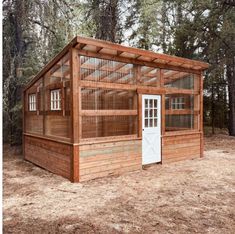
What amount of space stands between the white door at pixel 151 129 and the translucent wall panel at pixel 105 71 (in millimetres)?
739

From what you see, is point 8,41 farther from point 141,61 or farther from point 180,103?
point 180,103

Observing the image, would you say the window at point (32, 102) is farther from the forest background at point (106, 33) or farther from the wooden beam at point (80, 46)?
the wooden beam at point (80, 46)

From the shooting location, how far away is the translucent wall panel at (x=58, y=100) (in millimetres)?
5116

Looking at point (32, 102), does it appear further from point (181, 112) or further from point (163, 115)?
point (181, 112)

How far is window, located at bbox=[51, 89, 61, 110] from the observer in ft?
17.8

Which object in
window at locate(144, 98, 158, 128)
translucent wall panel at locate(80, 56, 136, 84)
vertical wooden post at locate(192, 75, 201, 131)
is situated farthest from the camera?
vertical wooden post at locate(192, 75, 201, 131)

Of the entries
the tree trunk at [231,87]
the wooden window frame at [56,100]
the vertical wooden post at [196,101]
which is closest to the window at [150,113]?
the vertical wooden post at [196,101]

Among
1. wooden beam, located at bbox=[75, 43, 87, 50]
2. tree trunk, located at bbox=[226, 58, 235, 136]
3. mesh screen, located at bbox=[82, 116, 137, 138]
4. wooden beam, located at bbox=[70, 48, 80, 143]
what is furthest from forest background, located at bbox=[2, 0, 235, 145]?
mesh screen, located at bbox=[82, 116, 137, 138]

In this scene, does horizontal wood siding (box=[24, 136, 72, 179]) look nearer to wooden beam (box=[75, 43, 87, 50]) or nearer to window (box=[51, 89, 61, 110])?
window (box=[51, 89, 61, 110])

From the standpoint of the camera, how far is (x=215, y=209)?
138 inches

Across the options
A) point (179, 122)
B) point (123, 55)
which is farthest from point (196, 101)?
point (123, 55)

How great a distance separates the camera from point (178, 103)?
22.5 ft

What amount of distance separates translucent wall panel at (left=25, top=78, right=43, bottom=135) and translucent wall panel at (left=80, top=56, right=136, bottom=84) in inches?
68.1

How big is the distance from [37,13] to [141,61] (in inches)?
166
